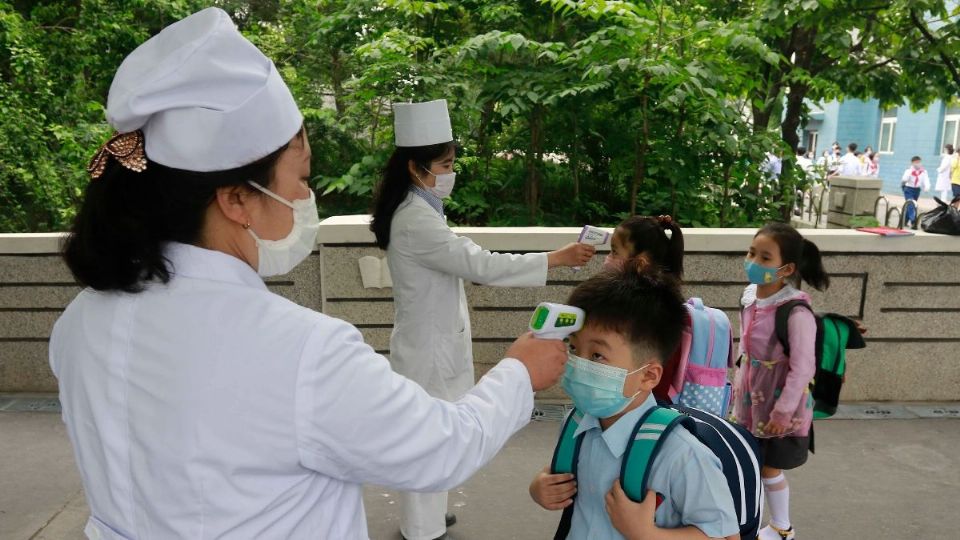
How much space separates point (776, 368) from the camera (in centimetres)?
324

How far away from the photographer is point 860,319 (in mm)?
5145

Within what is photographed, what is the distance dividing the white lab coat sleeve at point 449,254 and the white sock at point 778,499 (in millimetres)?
1460

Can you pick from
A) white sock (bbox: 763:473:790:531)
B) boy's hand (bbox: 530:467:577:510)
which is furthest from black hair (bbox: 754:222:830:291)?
boy's hand (bbox: 530:467:577:510)

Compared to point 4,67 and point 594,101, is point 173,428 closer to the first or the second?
point 594,101

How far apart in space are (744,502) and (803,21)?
617 centimetres

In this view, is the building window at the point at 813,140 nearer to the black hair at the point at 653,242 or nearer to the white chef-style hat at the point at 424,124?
the black hair at the point at 653,242

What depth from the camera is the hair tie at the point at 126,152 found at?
49.4 inches

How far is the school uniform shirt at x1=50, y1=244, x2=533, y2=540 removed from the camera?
4.03 feet

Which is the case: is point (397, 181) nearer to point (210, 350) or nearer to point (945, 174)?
point (210, 350)

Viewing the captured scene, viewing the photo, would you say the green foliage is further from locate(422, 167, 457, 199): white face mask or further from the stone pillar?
the stone pillar

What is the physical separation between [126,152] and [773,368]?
2.78 meters

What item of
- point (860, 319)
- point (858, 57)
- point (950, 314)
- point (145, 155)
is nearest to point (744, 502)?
point (145, 155)

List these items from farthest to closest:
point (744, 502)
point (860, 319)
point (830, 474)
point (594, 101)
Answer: point (594, 101), point (860, 319), point (830, 474), point (744, 502)

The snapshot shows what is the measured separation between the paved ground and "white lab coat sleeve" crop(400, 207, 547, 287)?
1.27 metres
